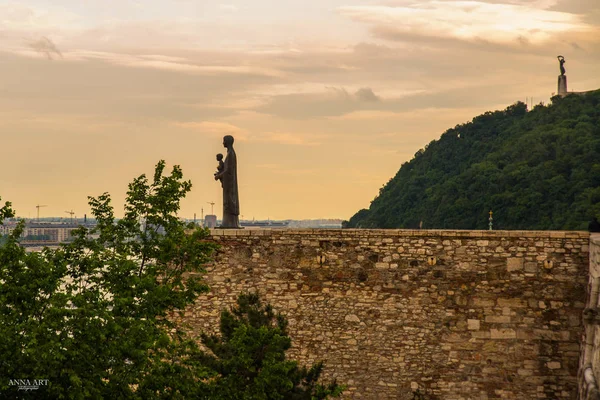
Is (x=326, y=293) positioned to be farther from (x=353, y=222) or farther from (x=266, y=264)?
(x=353, y=222)

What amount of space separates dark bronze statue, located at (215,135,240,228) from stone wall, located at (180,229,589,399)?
0.56 meters

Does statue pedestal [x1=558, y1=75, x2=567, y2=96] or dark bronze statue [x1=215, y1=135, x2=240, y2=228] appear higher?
statue pedestal [x1=558, y1=75, x2=567, y2=96]

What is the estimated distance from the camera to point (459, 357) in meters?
16.5

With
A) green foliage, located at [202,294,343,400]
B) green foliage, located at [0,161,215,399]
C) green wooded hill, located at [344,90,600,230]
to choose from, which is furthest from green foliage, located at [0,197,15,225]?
green wooded hill, located at [344,90,600,230]

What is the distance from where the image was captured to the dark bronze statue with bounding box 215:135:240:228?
58.8ft

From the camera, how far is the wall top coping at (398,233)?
16344mm

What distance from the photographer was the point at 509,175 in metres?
53.1

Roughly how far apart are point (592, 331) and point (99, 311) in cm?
825

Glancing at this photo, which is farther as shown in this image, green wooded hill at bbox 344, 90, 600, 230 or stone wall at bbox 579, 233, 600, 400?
green wooded hill at bbox 344, 90, 600, 230

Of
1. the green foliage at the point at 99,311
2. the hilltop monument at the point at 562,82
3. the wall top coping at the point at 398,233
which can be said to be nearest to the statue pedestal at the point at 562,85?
the hilltop monument at the point at 562,82

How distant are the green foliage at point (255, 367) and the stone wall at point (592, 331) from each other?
4.23 meters

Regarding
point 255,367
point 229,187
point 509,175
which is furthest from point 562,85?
point 255,367

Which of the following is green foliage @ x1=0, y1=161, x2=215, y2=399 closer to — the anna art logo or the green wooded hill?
the anna art logo

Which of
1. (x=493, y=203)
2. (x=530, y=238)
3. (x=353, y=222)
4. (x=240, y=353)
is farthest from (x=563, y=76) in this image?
(x=240, y=353)
